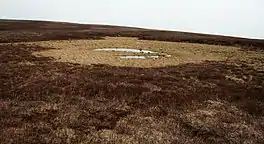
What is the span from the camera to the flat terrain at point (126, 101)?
19672mm

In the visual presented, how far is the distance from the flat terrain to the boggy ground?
0.18ft

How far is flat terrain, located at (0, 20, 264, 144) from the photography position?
19.7 m

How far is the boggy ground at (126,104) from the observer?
64.1 ft

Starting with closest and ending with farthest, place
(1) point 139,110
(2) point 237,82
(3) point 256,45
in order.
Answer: (1) point 139,110 < (2) point 237,82 < (3) point 256,45

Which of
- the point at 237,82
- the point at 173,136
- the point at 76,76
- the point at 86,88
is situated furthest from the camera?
the point at 237,82

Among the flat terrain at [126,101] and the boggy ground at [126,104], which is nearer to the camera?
the boggy ground at [126,104]

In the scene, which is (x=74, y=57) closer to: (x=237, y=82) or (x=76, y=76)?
(x=76, y=76)

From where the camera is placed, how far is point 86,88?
2841cm

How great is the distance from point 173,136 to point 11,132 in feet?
31.8

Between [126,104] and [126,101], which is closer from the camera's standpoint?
[126,104]

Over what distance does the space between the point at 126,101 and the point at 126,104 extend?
0.72m

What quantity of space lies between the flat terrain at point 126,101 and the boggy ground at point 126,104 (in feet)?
0.18

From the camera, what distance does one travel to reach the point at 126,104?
2531 centimetres

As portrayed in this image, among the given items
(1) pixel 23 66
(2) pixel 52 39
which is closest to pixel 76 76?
(1) pixel 23 66
